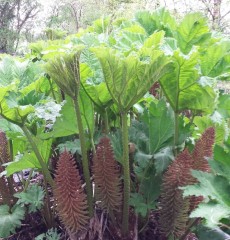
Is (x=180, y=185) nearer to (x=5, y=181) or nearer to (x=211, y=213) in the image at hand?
(x=211, y=213)

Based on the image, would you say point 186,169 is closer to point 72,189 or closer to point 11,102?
point 72,189

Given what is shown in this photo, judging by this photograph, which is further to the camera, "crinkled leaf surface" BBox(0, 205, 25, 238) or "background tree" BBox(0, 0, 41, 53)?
"background tree" BBox(0, 0, 41, 53)

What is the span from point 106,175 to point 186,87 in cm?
28

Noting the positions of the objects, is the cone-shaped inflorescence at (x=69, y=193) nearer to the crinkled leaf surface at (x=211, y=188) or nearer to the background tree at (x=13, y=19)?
the crinkled leaf surface at (x=211, y=188)

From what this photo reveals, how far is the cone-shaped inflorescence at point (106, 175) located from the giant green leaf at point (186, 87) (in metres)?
0.20

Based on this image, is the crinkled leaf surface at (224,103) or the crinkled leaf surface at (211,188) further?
the crinkled leaf surface at (224,103)

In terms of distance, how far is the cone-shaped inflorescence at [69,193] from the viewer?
77cm

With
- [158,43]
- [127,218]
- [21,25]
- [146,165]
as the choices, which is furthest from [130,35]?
[21,25]

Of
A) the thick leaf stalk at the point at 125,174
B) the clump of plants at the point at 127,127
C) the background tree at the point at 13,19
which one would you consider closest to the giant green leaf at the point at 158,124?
the clump of plants at the point at 127,127

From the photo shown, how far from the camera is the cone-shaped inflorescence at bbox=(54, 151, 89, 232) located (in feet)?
2.54

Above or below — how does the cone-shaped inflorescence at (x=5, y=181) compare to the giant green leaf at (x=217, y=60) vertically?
below

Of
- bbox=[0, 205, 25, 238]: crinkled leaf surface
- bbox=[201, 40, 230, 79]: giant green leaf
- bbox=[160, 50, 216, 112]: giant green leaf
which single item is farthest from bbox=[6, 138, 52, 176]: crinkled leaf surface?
bbox=[201, 40, 230, 79]: giant green leaf

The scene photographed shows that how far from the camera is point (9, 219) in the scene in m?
0.93

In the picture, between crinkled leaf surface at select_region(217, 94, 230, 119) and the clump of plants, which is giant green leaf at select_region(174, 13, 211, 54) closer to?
the clump of plants
